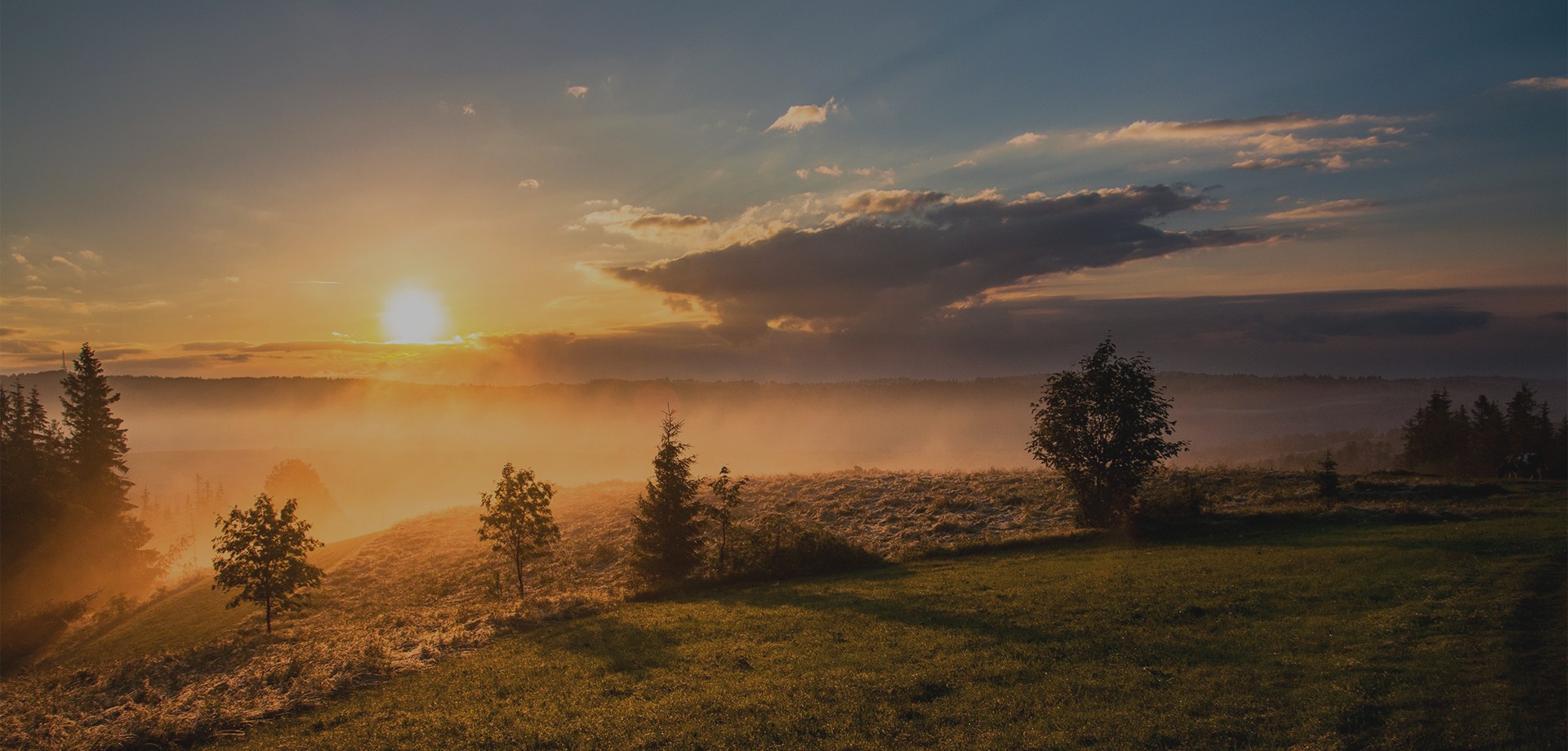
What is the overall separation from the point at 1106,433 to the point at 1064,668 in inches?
1174

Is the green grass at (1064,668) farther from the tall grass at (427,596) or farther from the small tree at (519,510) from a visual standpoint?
the small tree at (519,510)

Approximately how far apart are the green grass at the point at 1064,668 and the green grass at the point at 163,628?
93.5 feet

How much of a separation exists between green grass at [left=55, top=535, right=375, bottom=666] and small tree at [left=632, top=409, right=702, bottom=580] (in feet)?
78.3

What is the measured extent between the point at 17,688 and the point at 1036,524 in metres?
59.0

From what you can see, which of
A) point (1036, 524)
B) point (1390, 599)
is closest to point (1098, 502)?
point (1036, 524)

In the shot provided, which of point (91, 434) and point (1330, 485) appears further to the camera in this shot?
point (91, 434)

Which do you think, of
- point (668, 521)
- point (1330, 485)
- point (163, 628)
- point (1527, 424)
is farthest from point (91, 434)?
point (1527, 424)

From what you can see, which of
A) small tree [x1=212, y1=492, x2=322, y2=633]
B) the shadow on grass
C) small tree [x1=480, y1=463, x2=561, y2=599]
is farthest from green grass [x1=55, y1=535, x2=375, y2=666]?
the shadow on grass

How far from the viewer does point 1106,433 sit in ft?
151

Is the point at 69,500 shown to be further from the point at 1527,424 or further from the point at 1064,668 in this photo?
the point at 1527,424

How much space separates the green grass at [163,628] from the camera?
4381cm

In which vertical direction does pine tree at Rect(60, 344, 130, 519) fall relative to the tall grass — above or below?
above

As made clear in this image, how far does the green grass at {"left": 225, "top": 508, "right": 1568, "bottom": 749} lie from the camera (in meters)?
15.9

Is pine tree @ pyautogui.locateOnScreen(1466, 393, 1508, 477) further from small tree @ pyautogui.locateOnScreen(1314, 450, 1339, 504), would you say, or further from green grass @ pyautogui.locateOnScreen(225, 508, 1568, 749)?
green grass @ pyautogui.locateOnScreen(225, 508, 1568, 749)
